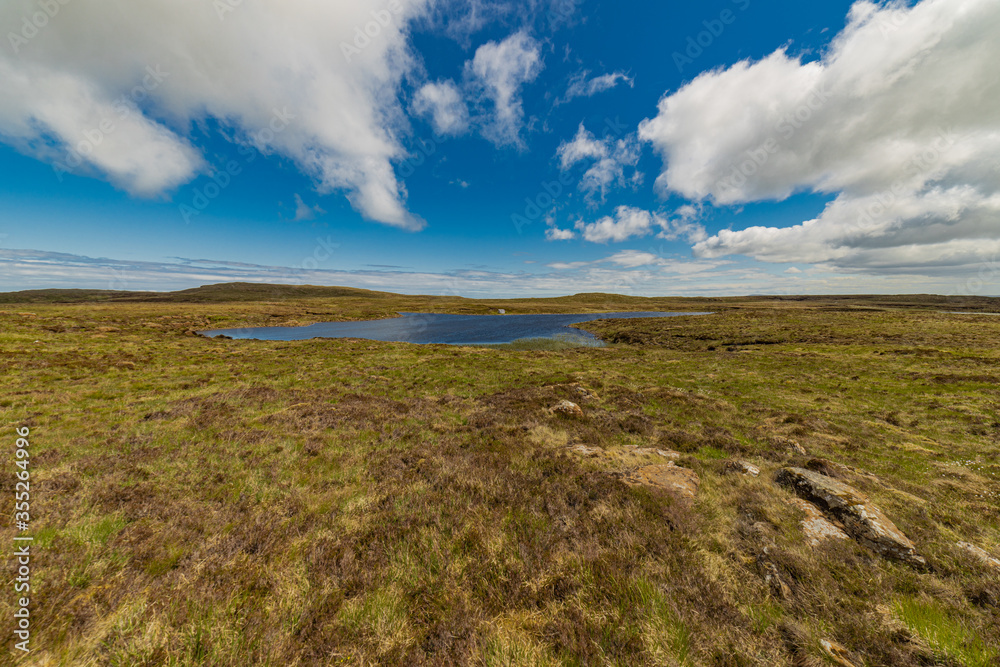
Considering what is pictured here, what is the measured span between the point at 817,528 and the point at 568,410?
9.54 m

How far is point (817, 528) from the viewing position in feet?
24.0

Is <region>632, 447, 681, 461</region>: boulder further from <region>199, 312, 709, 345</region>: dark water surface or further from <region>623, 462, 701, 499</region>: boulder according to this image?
<region>199, 312, 709, 345</region>: dark water surface

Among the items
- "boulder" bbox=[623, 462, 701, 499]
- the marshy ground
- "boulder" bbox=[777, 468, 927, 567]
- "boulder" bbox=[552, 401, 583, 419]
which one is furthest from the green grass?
"boulder" bbox=[552, 401, 583, 419]

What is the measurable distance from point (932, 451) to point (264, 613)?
2228 cm

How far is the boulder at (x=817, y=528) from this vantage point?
23.0 feet

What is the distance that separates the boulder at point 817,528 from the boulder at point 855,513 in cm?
24

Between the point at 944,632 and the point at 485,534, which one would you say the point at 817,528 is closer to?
the point at 944,632

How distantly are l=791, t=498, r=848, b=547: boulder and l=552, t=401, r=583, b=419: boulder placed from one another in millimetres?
8627

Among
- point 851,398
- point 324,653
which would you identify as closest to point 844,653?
point 324,653

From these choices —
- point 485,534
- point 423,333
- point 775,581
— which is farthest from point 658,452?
point 423,333

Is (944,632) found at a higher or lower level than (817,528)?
higher

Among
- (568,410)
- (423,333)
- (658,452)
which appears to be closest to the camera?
(658,452)

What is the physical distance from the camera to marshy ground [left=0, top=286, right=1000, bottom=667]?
15.5ft

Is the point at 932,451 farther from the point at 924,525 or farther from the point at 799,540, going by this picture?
the point at 799,540
